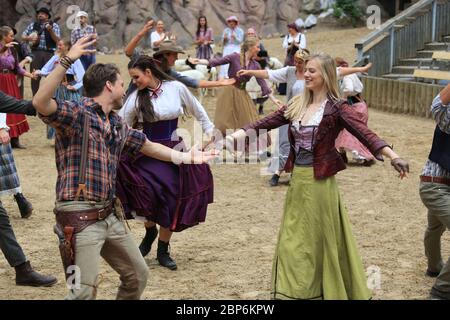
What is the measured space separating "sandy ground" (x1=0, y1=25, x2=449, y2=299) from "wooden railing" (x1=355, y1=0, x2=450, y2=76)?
588 centimetres

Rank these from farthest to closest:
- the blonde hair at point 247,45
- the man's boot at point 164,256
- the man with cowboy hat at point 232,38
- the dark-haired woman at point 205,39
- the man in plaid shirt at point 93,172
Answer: the dark-haired woman at point 205,39 → the man with cowboy hat at point 232,38 → the blonde hair at point 247,45 → the man's boot at point 164,256 → the man in plaid shirt at point 93,172

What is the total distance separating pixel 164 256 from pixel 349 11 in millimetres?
20692

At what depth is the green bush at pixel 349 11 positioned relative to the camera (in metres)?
25.8

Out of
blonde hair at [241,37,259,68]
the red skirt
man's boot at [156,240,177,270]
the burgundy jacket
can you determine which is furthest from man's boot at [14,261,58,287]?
the red skirt

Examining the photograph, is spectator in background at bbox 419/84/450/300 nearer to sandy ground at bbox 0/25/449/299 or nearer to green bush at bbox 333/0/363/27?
sandy ground at bbox 0/25/449/299

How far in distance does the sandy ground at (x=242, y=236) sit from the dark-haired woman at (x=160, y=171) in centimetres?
50

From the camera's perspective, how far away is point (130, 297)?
4531 mm

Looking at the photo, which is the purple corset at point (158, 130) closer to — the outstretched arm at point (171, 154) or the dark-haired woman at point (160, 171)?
the dark-haired woman at point (160, 171)

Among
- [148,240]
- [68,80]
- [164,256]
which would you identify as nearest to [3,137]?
[148,240]

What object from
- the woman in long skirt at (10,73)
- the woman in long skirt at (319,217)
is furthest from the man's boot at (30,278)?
the woman in long skirt at (10,73)

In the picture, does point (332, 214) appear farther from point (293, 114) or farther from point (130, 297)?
point (130, 297)

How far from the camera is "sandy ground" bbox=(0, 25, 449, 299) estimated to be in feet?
19.2

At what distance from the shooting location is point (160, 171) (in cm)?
600

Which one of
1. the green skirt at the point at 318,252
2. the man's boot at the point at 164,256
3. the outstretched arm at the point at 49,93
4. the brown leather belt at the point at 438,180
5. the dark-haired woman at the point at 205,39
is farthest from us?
the dark-haired woman at the point at 205,39
